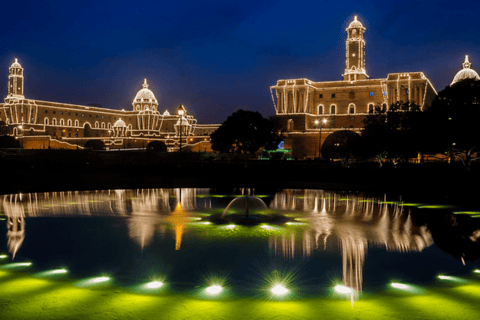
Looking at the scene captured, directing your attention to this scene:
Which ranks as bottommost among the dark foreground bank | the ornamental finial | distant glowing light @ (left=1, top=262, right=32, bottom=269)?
distant glowing light @ (left=1, top=262, right=32, bottom=269)

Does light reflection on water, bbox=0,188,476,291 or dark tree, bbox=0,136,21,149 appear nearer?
light reflection on water, bbox=0,188,476,291

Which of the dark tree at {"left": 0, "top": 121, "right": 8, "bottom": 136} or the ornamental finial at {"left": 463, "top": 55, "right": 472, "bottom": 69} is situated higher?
the ornamental finial at {"left": 463, "top": 55, "right": 472, "bottom": 69}

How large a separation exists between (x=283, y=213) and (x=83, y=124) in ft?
360

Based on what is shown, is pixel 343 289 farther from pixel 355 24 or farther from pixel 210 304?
pixel 355 24

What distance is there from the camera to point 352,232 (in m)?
9.87

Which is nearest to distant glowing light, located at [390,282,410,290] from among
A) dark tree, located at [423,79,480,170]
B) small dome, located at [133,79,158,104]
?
dark tree, located at [423,79,480,170]

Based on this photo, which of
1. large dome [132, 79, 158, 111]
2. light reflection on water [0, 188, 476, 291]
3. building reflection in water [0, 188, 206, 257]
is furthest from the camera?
large dome [132, 79, 158, 111]

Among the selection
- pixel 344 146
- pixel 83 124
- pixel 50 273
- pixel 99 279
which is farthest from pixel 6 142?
pixel 99 279

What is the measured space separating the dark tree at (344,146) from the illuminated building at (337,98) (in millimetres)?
19504

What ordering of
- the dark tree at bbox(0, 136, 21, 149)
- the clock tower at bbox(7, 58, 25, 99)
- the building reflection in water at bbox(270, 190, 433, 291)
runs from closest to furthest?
1. the building reflection in water at bbox(270, 190, 433, 291)
2. the dark tree at bbox(0, 136, 21, 149)
3. the clock tower at bbox(7, 58, 25, 99)

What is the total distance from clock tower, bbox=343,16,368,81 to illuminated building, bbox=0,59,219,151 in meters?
30.4

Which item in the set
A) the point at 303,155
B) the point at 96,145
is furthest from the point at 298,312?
the point at 96,145

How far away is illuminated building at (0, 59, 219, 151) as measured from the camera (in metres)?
94.1

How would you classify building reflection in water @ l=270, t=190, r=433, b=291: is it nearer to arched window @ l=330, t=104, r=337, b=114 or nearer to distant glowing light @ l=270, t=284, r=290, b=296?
distant glowing light @ l=270, t=284, r=290, b=296
